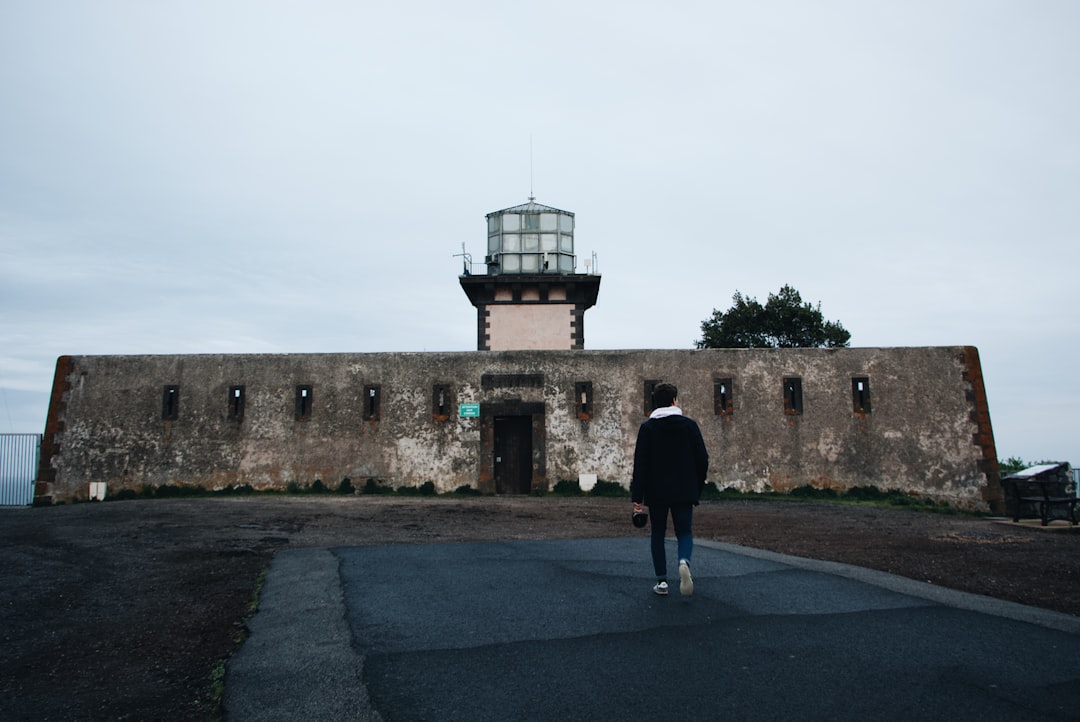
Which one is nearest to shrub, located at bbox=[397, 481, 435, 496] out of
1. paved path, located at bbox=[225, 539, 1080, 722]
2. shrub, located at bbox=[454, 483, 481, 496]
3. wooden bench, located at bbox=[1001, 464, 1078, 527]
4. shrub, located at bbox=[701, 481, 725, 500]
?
shrub, located at bbox=[454, 483, 481, 496]

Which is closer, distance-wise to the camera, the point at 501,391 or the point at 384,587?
the point at 384,587

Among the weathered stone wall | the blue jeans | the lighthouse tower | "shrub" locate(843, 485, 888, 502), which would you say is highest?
the lighthouse tower

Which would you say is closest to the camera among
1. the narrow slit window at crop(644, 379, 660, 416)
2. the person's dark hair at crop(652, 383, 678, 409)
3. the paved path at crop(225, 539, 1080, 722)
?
the paved path at crop(225, 539, 1080, 722)

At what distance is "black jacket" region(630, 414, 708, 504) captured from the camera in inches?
214

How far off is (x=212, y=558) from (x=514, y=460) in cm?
1091

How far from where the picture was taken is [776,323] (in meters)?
37.9

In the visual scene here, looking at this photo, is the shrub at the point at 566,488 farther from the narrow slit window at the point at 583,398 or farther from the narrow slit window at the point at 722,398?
the narrow slit window at the point at 722,398

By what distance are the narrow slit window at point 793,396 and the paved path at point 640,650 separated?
39.2 ft

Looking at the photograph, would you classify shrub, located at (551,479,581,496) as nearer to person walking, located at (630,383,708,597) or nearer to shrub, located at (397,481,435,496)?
shrub, located at (397,481,435,496)

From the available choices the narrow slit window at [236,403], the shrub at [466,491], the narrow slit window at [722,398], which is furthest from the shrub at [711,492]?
the narrow slit window at [236,403]

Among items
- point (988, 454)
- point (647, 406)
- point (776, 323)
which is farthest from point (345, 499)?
point (776, 323)

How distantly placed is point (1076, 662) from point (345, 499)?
13.8 metres

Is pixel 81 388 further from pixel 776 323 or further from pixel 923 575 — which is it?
pixel 776 323

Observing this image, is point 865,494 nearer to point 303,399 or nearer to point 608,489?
point 608,489
